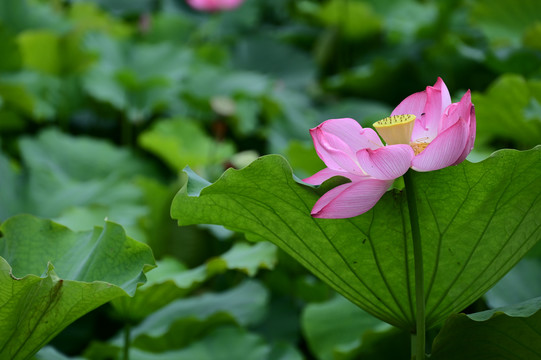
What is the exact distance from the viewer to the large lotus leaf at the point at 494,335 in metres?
0.69

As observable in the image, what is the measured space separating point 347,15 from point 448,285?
73.9 inches

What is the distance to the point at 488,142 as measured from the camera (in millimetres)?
1835

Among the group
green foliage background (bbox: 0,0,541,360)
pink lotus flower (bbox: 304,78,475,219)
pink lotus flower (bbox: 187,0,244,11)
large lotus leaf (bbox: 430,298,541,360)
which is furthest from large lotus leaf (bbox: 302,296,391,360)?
pink lotus flower (bbox: 187,0,244,11)

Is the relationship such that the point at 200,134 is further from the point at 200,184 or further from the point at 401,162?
the point at 401,162

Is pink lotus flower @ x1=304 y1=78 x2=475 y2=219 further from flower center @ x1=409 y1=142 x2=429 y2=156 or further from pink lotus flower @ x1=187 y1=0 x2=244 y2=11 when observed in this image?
pink lotus flower @ x1=187 y1=0 x2=244 y2=11

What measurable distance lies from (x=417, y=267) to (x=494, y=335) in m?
0.13

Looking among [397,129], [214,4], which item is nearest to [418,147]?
[397,129]

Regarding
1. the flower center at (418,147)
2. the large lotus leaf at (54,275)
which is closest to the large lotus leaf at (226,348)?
the large lotus leaf at (54,275)

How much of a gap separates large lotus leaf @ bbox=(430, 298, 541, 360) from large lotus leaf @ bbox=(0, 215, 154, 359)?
0.32m

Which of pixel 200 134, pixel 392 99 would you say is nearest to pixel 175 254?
pixel 200 134

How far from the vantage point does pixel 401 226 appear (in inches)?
27.6

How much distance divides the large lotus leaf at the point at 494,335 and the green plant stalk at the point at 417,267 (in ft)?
0.09

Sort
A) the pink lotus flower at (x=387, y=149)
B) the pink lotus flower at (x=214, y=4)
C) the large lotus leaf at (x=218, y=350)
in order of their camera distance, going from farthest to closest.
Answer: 1. the pink lotus flower at (x=214, y=4)
2. the large lotus leaf at (x=218, y=350)
3. the pink lotus flower at (x=387, y=149)

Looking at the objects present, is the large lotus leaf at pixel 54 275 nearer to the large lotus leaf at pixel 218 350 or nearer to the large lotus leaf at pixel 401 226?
the large lotus leaf at pixel 401 226
